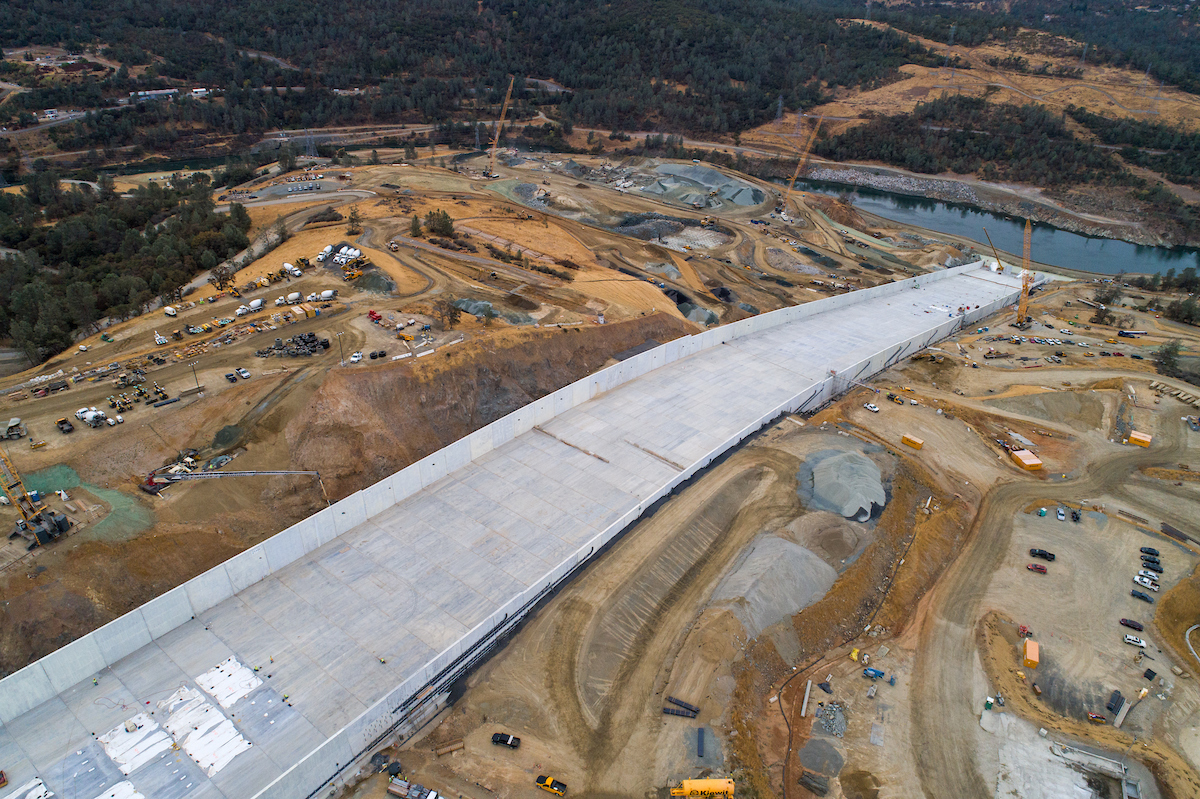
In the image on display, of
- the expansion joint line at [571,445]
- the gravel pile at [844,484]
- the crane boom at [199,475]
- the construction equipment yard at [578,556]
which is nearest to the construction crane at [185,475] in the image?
the crane boom at [199,475]

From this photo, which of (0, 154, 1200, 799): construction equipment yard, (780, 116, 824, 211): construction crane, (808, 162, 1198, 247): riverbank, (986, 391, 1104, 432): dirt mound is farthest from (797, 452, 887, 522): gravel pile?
(808, 162, 1198, 247): riverbank

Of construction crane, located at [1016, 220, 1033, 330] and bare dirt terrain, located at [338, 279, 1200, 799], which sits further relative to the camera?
construction crane, located at [1016, 220, 1033, 330]

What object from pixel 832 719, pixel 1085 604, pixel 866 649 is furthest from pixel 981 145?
pixel 832 719

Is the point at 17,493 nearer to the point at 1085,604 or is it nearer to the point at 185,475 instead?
the point at 185,475

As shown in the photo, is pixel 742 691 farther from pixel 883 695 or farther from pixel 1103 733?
pixel 1103 733

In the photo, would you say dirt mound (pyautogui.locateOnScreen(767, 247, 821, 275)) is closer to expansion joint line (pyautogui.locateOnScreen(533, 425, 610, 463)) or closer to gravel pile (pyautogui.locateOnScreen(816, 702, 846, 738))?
expansion joint line (pyautogui.locateOnScreen(533, 425, 610, 463))

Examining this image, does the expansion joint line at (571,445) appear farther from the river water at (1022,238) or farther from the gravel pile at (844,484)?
the river water at (1022,238)
